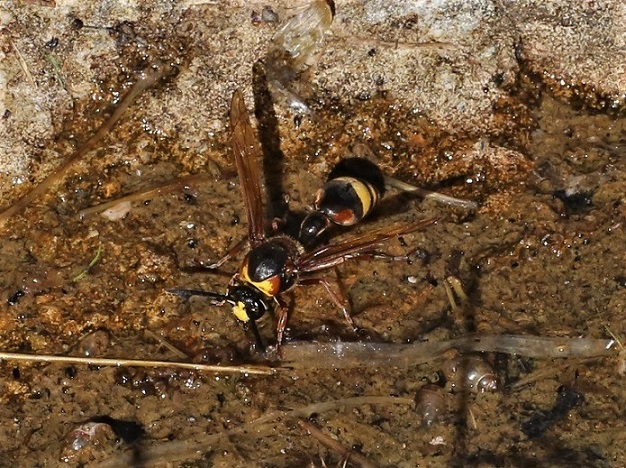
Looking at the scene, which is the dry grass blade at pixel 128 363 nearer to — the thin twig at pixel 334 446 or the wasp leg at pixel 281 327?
the wasp leg at pixel 281 327

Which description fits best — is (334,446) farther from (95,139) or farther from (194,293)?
(95,139)

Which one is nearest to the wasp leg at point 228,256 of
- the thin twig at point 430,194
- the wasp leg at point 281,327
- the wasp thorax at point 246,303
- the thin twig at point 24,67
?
the wasp thorax at point 246,303

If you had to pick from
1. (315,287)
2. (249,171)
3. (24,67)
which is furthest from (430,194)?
(24,67)

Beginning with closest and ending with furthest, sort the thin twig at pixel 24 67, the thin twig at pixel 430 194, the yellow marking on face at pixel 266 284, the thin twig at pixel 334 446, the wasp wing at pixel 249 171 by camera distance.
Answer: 1. the thin twig at pixel 334 446
2. the yellow marking on face at pixel 266 284
3. the wasp wing at pixel 249 171
4. the thin twig at pixel 430 194
5. the thin twig at pixel 24 67

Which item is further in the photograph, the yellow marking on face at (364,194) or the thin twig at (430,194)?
the thin twig at (430,194)

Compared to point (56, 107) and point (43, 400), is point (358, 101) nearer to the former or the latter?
point (56, 107)

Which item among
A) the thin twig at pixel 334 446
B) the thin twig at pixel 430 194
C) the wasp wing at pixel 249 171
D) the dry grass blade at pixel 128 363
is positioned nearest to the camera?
the thin twig at pixel 334 446

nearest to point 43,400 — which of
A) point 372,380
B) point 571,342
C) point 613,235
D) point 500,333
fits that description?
point 372,380
